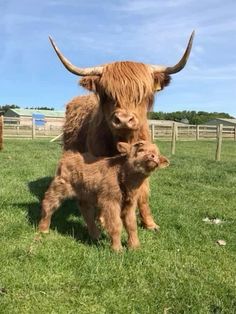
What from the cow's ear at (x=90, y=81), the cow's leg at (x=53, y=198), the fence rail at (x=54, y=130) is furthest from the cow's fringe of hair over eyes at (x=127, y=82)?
the fence rail at (x=54, y=130)

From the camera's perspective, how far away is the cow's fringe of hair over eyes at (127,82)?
5926 mm

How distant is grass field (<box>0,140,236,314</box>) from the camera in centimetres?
408

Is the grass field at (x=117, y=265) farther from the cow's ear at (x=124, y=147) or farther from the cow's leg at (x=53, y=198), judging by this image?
the cow's ear at (x=124, y=147)

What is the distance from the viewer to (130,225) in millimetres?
5613

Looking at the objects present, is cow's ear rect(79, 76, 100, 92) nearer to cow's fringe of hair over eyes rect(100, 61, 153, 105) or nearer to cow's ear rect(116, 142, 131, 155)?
cow's fringe of hair over eyes rect(100, 61, 153, 105)

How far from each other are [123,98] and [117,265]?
1.98 metres

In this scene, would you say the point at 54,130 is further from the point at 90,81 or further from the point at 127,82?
the point at 127,82

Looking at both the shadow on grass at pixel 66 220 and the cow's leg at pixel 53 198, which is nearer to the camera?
the cow's leg at pixel 53 198

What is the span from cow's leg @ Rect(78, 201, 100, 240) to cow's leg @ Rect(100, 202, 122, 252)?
0.61 metres

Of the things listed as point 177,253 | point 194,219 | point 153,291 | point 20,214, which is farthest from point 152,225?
point 153,291

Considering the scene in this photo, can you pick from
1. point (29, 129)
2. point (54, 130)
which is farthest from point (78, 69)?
point (54, 130)

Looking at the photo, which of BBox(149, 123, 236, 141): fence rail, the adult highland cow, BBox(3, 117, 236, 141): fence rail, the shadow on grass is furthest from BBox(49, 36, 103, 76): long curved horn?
BBox(149, 123, 236, 141): fence rail

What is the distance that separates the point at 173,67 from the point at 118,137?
45.3 inches

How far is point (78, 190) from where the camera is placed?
19.7 feet
